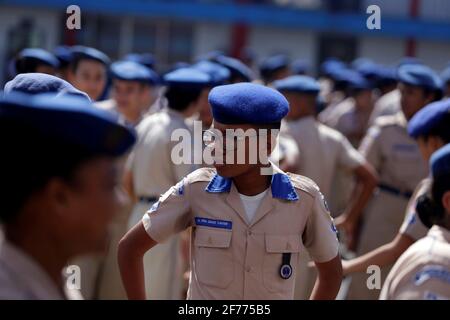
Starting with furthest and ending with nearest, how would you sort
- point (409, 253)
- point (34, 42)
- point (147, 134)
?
1. point (34, 42)
2. point (147, 134)
3. point (409, 253)

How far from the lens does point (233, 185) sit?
128 inches

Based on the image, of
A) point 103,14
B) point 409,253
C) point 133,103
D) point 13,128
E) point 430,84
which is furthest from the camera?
point 103,14

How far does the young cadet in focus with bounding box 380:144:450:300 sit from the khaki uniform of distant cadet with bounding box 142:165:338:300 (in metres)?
0.41

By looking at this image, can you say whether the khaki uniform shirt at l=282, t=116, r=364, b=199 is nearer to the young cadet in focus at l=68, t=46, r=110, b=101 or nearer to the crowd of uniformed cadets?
the crowd of uniformed cadets

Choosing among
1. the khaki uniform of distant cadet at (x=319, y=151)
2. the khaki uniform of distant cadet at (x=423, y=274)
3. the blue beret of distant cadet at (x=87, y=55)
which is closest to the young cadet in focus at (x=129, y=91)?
the blue beret of distant cadet at (x=87, y=55)

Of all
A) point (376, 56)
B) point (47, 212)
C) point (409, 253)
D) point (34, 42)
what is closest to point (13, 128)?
point (47, 212)

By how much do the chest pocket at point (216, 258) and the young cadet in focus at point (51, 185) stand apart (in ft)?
4.07

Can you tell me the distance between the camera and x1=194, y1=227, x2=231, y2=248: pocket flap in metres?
3.17

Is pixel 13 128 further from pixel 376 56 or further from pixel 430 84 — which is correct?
pixel 376 56

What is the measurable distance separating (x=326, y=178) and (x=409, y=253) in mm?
3661

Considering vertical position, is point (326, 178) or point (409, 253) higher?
point (409, 253)

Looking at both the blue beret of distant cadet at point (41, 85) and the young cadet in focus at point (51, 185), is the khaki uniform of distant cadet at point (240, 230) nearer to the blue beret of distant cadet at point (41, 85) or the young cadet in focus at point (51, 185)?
the blue beret of distant cadet at point (41, 85)

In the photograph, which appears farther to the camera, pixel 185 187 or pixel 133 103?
pixel 133 103

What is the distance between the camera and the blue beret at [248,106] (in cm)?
320
